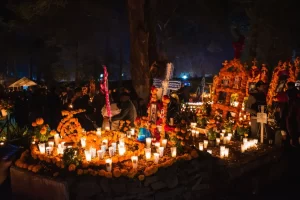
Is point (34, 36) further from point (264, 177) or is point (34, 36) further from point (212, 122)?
point (264, 177)

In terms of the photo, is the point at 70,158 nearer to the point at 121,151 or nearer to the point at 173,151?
the point at 121,151

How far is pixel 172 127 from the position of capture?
6770mm

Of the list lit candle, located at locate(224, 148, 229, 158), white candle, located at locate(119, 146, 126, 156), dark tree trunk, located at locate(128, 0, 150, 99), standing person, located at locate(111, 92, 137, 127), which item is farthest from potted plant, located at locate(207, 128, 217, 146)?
dark tree trunk, located at locate(128, 0, 150, 99)

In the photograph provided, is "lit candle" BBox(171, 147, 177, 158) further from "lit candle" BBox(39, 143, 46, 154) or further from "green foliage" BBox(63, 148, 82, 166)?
"lit candle" BBox(39, 143, 46, 154)

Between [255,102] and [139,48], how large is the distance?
6.69 m

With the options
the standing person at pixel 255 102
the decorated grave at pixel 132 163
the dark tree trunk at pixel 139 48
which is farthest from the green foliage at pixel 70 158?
the dark tree trunk at pixel 139 48

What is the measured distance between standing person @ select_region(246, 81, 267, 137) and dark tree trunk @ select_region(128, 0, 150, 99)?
5924 millimetres

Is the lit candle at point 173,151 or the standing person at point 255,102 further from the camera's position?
the standing person at point 255,102

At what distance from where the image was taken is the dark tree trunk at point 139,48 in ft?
43.6

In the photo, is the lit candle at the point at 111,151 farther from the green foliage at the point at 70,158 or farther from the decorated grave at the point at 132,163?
the green foliage at the point at 70,158

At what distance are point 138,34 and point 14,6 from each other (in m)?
6.53

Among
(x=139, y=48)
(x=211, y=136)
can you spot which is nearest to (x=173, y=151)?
(x=211, y=136)

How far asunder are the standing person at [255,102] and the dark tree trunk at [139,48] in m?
5.92

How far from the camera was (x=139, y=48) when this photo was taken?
44.4 ft
